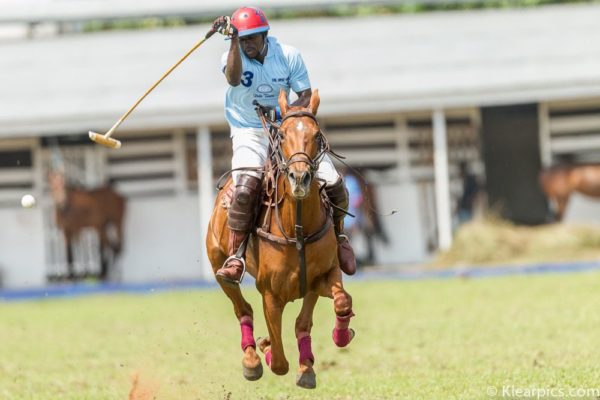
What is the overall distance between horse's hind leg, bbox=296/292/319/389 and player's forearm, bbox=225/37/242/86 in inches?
64.2

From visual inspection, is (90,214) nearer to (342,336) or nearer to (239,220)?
(239,220)

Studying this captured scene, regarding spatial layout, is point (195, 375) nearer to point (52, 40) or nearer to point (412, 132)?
point (412, 132)

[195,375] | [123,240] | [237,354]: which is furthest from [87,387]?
[123,240]

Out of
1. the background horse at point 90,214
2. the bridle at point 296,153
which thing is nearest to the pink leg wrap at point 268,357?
the bridle at point 296,153

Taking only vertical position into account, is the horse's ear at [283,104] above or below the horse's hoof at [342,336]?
above

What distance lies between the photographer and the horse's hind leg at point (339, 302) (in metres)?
8.32

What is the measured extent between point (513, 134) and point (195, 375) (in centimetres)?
1419

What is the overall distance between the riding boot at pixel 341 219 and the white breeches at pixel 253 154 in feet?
0.21

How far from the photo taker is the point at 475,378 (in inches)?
389

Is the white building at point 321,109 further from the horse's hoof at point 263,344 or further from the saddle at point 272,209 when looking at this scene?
the saddle at point 272,209

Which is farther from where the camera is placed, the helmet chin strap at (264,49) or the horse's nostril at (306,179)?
the helmet chin strap at (264,49)

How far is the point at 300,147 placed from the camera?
7.68 meters

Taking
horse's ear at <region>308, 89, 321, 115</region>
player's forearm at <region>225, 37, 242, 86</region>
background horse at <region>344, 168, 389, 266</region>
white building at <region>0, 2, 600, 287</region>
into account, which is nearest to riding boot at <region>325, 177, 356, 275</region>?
horse's ear at <region>308, 89, 321, 115</region>

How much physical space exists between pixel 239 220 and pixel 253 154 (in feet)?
2.04
